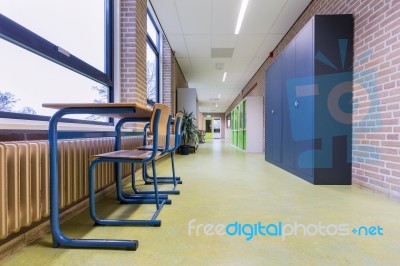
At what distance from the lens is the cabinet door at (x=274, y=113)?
4.39 metres

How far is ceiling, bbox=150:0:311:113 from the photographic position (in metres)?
4.39

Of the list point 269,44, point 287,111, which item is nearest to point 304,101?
A: point 287,111

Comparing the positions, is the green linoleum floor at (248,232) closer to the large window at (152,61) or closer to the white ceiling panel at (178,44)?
the large window at (152,61)

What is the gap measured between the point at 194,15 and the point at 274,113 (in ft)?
8.17

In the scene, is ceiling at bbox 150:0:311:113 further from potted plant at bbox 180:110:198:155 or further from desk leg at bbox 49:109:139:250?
desk leg at bbox 49:109:139:250

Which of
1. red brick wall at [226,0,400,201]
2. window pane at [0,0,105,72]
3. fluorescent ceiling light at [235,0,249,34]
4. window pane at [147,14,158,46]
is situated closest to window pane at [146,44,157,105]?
window pane at [147,14,158,46]

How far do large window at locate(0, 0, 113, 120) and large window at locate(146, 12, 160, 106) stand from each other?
2075mm

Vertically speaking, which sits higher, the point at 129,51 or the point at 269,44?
the point at 269,44

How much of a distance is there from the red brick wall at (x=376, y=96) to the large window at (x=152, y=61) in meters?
3.70

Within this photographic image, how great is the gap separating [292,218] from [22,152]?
6.12ft

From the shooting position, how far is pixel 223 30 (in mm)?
5371

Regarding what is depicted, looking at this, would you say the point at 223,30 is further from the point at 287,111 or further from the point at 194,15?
the point at 287,111

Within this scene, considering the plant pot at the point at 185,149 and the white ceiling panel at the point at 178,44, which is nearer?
the white ceiling panel at the point at 178,44

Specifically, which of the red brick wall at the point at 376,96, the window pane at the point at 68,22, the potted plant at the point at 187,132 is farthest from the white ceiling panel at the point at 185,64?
the red brick wall at the point at 376,96
